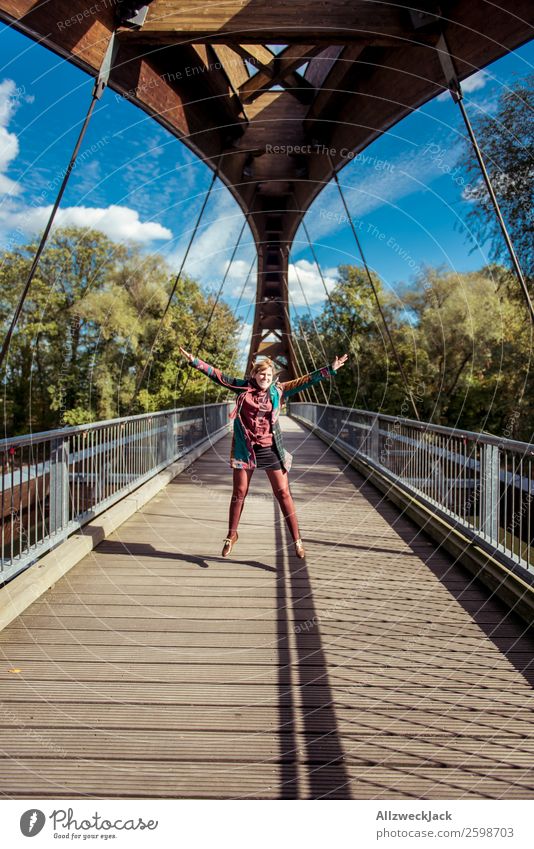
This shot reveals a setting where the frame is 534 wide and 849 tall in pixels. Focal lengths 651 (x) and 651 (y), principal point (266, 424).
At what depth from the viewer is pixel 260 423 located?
17.5ft

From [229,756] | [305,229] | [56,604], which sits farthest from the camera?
[305,229]

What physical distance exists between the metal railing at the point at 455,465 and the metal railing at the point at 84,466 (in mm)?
3373

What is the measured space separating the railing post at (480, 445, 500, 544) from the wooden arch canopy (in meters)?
3.69

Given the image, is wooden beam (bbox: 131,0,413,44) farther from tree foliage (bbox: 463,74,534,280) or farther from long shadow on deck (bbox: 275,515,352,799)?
tree foliage (bbox: 463,74,534,280)

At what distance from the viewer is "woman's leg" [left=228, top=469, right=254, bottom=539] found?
5.38 metres

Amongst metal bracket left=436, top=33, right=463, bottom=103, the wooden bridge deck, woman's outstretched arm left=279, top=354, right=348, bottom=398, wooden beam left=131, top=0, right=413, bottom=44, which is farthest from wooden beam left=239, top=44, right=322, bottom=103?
the wooden bridge deck

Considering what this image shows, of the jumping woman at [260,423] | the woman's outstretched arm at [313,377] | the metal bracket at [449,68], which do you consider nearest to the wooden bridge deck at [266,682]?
the jumping woman at [260,423]

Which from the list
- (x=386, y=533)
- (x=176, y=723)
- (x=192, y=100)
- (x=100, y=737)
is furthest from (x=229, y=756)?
(x=192, y=100)

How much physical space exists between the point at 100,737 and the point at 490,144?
15043mm

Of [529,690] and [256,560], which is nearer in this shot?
[529,690]

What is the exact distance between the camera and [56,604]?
175 inches

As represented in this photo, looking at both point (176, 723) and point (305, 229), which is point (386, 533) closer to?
point (176, 723)

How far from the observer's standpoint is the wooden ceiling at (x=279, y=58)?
20.3 ft
